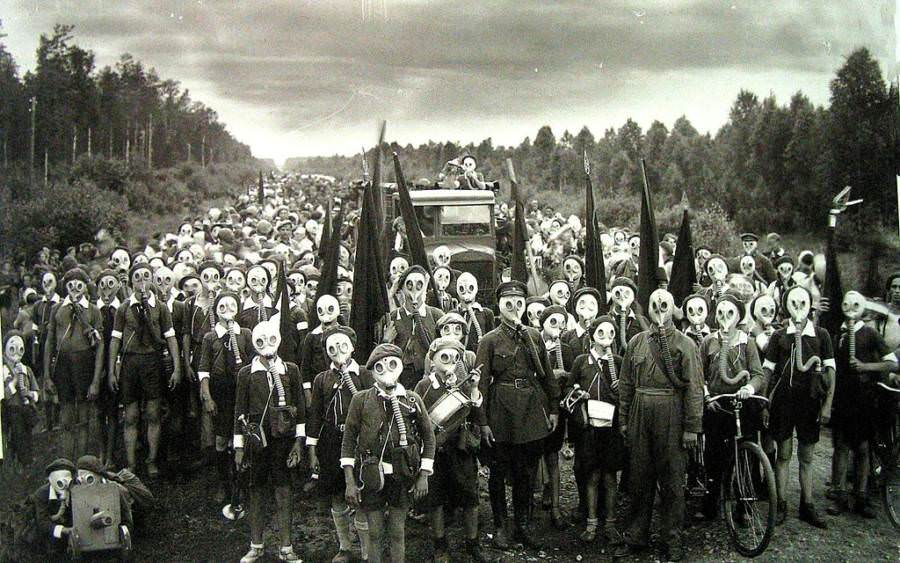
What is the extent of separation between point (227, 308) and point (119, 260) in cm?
188

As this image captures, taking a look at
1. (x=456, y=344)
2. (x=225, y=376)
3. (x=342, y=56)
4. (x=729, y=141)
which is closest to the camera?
(x=456, y=344)

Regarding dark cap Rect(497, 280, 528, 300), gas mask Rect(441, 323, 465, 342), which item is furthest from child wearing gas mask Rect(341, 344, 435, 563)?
dark cap Rect(497, 280, 528, 300)

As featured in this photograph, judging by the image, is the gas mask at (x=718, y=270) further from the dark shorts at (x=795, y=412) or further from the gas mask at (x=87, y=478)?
the gas mask at (x=87, y=478)

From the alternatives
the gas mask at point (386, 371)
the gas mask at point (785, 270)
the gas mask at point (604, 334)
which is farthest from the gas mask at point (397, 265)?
the gas mask at point (785, 270)

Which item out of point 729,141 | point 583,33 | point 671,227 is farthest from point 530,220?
point 583,33

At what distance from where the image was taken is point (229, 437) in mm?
5949

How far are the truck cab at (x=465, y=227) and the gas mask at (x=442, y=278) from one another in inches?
115

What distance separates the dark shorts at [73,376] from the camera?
20.1 feet

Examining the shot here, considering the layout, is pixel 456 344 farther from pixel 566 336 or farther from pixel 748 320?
pixel 748 320

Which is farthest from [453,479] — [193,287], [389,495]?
[193,287]

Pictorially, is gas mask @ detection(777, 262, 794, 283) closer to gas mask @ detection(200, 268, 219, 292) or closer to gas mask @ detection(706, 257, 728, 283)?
gas mask @ detection(706, 257, 728, 283)

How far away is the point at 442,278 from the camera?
23.1 ft

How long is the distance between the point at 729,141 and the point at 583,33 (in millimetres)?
2683

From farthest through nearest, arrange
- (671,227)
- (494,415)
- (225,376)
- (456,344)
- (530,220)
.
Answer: (530,220), (671,227), (225,376), (494,415), (456,344)
